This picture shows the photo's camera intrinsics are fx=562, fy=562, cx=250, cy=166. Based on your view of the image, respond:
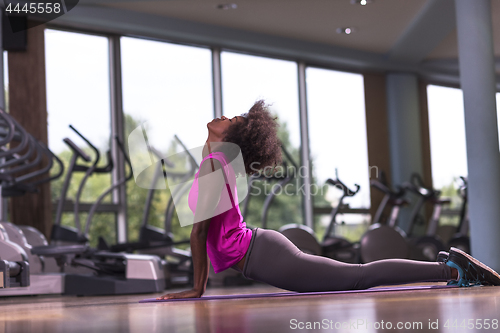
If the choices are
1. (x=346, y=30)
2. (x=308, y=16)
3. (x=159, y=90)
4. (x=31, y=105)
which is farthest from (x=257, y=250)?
(x=346, y=30)

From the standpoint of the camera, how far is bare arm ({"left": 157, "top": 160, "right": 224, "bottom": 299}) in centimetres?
227

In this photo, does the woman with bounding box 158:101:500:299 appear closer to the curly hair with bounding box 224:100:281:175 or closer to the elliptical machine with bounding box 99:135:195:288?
the curly hair with bounding box 224:100:281:175

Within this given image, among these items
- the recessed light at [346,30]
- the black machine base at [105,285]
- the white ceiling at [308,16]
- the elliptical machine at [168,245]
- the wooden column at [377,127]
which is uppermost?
the white ceiling at [308,16]

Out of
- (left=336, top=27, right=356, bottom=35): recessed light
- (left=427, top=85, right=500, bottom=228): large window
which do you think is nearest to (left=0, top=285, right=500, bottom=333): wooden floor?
(left=336, top=27, right=356, bottom=35): recessed light

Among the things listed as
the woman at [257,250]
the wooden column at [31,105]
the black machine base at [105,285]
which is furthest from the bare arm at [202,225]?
the wooden column at [31,105]

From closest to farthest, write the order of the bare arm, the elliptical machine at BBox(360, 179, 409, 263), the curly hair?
the bare arm
the curly hair
the elliptical machine at BBox(360, 179, 409, 263)

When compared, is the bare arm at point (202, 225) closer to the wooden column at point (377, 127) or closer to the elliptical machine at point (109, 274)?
the elliptical machine at point (109, 274)

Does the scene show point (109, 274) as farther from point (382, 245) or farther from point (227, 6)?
point (227, 6)

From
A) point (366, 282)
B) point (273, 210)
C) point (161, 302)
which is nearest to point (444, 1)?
point (273, 210)

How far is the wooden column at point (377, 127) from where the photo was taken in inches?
296

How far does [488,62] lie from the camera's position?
4.64 meters

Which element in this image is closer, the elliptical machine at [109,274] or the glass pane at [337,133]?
the elliptical machine at [109,274]

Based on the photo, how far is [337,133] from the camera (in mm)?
7277

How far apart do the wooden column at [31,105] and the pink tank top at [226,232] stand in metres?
3.43
